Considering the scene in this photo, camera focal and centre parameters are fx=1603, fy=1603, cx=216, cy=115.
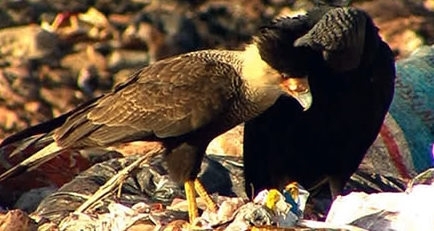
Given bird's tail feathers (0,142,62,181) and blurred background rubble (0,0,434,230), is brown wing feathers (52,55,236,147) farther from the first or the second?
blurred background rubble (0,0,434,230)

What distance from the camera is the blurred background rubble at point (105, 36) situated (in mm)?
11945

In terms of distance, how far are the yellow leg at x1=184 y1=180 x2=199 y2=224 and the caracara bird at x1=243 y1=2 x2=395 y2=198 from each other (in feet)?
1.76

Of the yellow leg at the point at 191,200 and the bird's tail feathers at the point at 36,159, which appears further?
the bird's tail feathers at the point at 36,159

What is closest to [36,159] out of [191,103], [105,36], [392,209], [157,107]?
[157,107]

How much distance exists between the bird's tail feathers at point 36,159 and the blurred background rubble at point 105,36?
162 inches

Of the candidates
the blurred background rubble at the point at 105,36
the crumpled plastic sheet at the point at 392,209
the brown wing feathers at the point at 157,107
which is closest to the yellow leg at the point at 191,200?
the brown wing feathers at the point at 157,107

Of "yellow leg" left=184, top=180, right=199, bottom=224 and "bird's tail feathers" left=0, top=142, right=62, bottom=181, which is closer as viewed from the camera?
"yellow leg" left=184, top=180, right=199, bottom=224

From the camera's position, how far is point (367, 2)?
14.2 m

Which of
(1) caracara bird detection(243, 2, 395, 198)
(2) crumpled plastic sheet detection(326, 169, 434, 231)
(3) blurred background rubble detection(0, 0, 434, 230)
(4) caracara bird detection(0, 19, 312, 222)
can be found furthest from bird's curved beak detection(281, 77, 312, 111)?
(3) blurred background rubble detection(0, 0, 434, 230)

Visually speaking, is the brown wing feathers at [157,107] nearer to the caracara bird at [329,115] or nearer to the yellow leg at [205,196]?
the yellow leg at [205,196]

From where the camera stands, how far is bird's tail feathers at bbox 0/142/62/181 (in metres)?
6.28

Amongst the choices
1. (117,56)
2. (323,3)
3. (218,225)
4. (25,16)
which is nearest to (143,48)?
(117,56)

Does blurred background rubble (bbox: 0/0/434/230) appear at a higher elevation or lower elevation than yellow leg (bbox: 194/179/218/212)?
lower

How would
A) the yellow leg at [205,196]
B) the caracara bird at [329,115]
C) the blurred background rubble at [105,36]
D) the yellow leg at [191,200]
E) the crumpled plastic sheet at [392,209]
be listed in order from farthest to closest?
the blurred background rubble at [105,36] < the caracara bird at [329,115] < the yellow leg at [205,196] < the yellow leg at [191,200] < the crumpled plastic sheet at [392,209]
